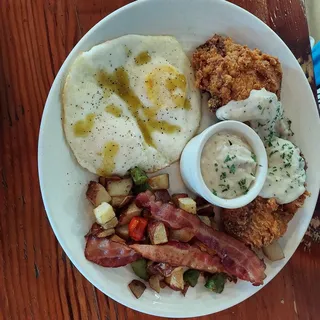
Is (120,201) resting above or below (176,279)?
above

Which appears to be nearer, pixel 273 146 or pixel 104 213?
pixel 104 213

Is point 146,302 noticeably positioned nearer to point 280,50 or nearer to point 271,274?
point 271,274

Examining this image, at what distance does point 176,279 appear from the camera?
182 cm

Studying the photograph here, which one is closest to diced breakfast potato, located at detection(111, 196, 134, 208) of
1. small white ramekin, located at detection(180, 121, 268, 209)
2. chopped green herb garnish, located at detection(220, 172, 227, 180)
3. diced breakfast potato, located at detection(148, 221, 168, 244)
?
diced breakfast potato, located at detection(148, 221, 168, 244)

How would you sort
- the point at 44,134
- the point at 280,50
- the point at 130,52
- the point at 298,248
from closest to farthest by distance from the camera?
the point at 44,134 < the point at 130,52 < the point at 280,50 < the point at 298,248

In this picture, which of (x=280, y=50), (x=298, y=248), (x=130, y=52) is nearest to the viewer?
(x=130, y=52)

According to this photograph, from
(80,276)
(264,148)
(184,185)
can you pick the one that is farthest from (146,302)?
(264,148)

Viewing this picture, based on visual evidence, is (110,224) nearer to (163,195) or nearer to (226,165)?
(163,195)

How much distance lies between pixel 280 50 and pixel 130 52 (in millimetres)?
584

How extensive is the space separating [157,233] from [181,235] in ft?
0.36

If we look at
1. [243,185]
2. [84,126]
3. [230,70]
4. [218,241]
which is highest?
[230,70]

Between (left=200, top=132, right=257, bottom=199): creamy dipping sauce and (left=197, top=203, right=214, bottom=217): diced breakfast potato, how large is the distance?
0.51 feet

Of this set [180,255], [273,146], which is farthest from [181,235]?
[273,146]

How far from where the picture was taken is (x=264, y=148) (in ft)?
5.82
